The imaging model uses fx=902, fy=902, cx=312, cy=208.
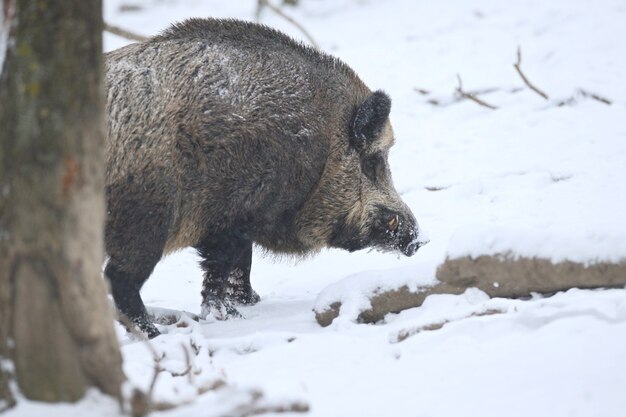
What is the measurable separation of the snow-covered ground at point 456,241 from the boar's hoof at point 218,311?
0.16 m

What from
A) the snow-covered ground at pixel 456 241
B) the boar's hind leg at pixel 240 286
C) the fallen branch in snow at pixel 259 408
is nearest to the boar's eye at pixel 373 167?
the snow-covered ground at pixel 456 241

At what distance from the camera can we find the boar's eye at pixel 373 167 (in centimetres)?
693

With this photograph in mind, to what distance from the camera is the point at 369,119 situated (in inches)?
263

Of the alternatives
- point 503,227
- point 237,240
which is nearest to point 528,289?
point 503,227

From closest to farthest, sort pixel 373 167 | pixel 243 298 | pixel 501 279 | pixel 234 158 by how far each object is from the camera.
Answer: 1. pixel 501 279
2. pixel 234 158
3. pixel 243 298
4. pixel 373 167

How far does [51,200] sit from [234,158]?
2789mm

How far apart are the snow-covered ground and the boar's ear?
1.02m

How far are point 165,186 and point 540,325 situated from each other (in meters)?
2.37

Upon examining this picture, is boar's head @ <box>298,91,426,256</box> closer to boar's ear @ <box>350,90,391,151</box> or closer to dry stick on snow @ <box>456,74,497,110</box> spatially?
boar's ear @ <box>350,90,391,151</box>

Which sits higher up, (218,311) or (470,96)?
(470,96)

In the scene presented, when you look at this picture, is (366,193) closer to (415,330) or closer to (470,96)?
(415,330)

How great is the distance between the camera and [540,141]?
968 cm

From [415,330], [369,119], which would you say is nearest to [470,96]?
[369,119]

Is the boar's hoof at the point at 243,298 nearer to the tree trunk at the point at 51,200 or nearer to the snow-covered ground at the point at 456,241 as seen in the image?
the snow-covered ground at the point at 456,241
